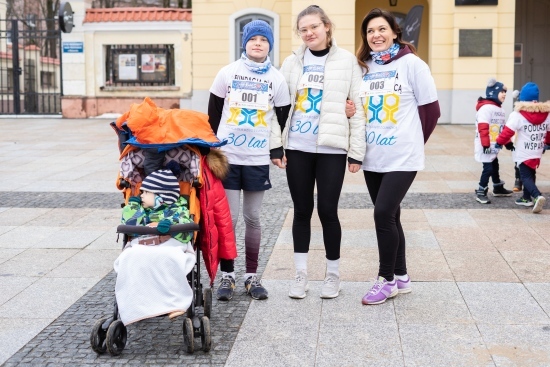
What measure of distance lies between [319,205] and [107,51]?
18.6 meters

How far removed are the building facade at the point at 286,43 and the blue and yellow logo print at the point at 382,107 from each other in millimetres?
14748

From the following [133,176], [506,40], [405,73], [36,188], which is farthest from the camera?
[506,40]

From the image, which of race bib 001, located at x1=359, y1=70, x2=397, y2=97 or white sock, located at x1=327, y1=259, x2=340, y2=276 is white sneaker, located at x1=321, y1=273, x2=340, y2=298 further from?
race bib 001, located at x1=359, y1=70, x2=397, y2=97

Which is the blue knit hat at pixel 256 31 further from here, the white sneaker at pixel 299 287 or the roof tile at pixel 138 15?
the roof tile at pixel 138 15

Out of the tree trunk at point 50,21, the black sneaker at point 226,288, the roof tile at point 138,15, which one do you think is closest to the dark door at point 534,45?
the roof tile at point 138,15

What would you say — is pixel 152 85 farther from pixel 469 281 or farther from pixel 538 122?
pixel 469 281

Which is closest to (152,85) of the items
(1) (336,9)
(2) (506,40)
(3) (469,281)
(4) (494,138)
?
(1) (336,9)

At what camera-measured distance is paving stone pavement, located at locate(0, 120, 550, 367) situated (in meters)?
4.16

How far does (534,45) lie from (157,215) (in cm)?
2061

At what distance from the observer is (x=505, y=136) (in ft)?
28.3

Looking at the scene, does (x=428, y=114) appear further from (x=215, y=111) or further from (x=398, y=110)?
(x=215, y=111)

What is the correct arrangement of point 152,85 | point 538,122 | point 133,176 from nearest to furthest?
1. point 133,176
2. point 538,122
3. point 152,85

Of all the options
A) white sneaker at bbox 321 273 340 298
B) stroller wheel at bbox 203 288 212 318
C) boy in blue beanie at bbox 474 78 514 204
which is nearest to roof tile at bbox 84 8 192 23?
boy in blue beanie at bbox 474 78 514 204

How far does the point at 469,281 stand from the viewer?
18.2ft
